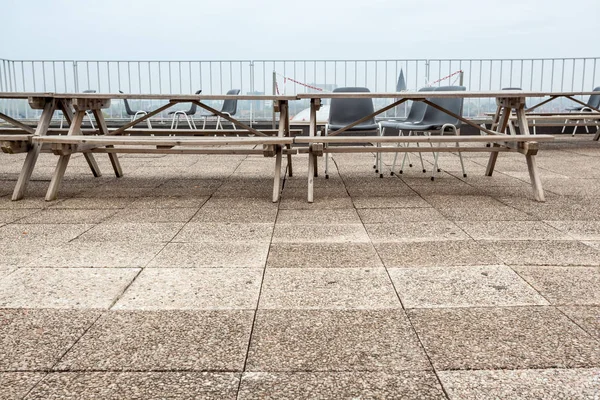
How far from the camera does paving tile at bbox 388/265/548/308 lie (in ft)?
6.72

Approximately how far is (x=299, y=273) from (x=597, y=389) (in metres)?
1.24

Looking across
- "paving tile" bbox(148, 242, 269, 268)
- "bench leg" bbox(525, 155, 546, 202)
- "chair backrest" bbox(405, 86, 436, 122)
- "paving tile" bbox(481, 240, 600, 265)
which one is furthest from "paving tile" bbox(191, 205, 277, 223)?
"chair backrest" bbox(405, 86, 436, 122)

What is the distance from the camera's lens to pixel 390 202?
4.09m

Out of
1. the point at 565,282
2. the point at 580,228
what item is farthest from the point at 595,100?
the point at 565,282

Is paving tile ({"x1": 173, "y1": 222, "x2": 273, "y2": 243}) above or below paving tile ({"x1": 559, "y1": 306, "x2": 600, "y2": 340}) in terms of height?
below

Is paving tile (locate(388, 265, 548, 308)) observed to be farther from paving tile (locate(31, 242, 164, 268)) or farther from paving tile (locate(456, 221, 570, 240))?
paving tile (locate(31, 242, 164, 268))

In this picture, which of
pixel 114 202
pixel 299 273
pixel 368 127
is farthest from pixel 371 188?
pixel 299 273

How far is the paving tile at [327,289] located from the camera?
2.04 meters

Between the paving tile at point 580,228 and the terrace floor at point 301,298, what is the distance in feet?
0.09

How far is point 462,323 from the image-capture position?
73.2 inches

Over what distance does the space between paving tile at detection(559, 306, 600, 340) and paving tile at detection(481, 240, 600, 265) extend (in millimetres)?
546

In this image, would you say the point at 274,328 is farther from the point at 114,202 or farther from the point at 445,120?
the point at 445,120

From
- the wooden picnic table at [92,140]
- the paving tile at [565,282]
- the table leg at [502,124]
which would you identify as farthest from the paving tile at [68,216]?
the table leg at [502,124]

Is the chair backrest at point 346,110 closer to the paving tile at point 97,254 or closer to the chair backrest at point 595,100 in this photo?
the paving tile at point 97,254
